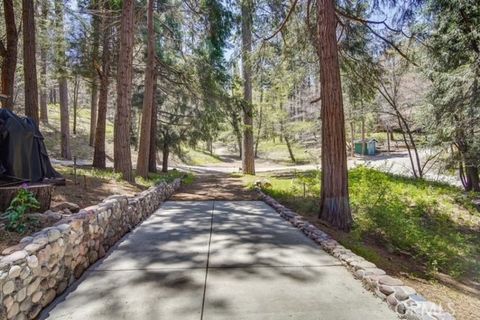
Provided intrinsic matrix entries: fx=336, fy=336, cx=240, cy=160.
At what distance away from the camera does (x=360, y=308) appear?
8.74 ft

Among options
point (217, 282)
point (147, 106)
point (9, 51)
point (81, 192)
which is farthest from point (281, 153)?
point (217, 282)

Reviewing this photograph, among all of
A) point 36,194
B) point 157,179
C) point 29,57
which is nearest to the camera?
point 36,194

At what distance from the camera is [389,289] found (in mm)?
2783

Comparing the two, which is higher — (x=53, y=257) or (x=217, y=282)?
(x=53, y=257)

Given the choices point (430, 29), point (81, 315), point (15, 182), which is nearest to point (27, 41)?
point (15, 182)

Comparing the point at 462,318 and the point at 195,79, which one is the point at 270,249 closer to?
the point at 462,318

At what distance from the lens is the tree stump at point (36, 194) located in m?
3.81

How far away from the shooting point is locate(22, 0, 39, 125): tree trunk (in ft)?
24.2

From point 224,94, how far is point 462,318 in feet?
32.5

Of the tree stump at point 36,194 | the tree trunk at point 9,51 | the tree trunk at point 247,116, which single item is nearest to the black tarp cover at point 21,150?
the tree stump at point 36,194

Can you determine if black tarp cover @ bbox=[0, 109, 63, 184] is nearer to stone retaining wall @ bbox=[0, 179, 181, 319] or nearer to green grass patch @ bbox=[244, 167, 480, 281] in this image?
stone retaining wall @ bbox=[0, 179, 181, 319]

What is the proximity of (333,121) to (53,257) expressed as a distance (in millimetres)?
4180

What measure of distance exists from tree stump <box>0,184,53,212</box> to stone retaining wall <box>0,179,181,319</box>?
2.21 feet

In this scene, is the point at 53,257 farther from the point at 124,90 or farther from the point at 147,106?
the point at 147,106
